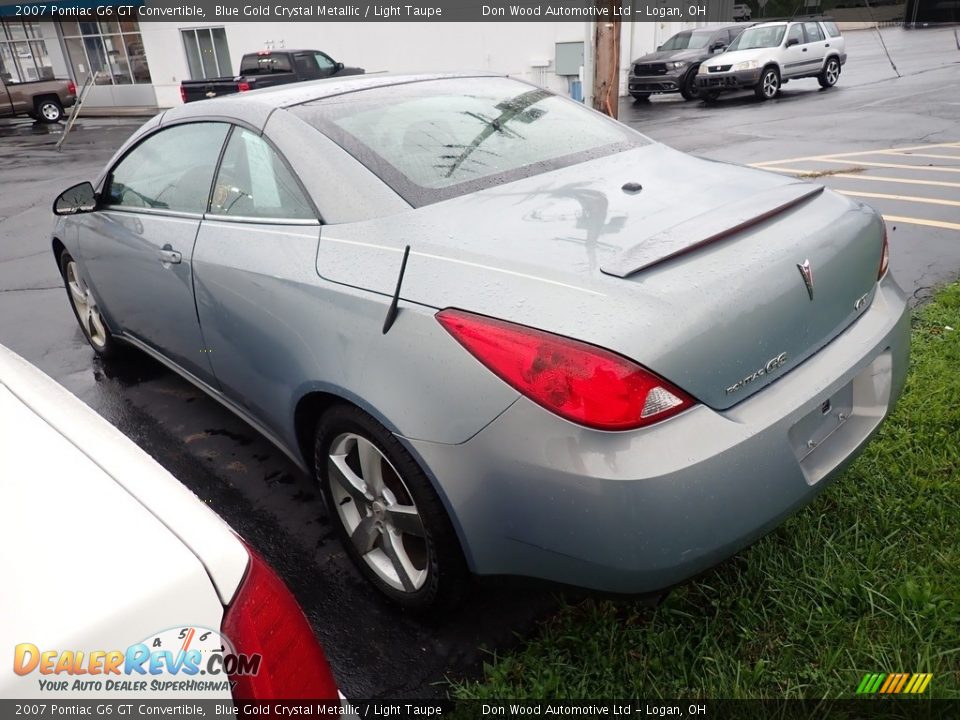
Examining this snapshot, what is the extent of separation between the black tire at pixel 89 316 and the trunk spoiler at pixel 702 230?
3.34 metres

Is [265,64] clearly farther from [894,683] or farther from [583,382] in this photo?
[894,683]

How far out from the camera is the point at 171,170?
10.7 ft

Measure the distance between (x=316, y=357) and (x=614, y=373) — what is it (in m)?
0.99

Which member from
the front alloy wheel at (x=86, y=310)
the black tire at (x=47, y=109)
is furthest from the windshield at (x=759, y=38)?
the black tire at (x=47, y=109)

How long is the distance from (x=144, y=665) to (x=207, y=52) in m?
26.6

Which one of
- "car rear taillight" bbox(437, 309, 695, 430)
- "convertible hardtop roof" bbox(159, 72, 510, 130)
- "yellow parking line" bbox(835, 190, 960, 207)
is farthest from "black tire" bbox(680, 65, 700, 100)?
"car rear taillight" bbox(437, 309, 695, 430)

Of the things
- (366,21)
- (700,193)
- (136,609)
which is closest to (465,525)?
(136,609)

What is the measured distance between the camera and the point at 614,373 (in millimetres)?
1646

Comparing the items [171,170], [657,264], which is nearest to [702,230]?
[657,264]

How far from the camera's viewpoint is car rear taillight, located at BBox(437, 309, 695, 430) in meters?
1.65

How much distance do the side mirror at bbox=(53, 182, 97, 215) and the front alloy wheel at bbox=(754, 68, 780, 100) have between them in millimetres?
15910

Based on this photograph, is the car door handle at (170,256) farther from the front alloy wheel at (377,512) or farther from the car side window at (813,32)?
the car side window at (813,32)

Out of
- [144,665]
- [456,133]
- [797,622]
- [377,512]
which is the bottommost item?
[797,622]

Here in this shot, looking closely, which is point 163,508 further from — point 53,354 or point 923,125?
point 923,125
